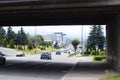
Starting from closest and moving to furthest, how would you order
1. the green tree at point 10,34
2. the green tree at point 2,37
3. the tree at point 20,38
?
the green tree at point 2,37 → the tree at point 20,38 → the green tree at point 10,34

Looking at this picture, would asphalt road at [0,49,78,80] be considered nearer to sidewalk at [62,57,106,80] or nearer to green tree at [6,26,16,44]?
sidewalk at [62,57,106,80]

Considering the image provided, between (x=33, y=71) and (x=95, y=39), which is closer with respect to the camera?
(x=33, y=71)

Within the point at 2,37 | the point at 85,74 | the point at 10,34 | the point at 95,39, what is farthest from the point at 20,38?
the point at 85,74

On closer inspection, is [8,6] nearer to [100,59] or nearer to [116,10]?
[116,10]

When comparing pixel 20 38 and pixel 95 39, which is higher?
pixel 20 38

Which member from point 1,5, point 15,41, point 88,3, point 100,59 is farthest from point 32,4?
point 15,41

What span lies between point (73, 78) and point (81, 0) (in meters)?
6.46

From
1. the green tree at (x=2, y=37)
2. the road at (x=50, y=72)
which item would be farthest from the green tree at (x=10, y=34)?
the road at (x=50, y=72)

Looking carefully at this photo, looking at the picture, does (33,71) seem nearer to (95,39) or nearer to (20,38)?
(95,39)

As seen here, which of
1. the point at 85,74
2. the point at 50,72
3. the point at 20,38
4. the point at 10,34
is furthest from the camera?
the point at 10,34

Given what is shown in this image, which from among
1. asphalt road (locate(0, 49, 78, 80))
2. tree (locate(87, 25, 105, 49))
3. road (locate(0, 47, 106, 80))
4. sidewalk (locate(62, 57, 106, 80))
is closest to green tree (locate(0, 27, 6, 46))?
tree (locate(87, 25, 105, 49))

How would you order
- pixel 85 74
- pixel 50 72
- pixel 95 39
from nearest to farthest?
pixel 85 74 < pixel 50 72 < pixel 95 39

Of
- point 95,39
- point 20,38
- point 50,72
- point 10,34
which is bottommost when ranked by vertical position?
point 50,72

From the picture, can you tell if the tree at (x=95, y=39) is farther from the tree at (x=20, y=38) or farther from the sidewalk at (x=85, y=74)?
the sidewalk at (x=85, y=74)
